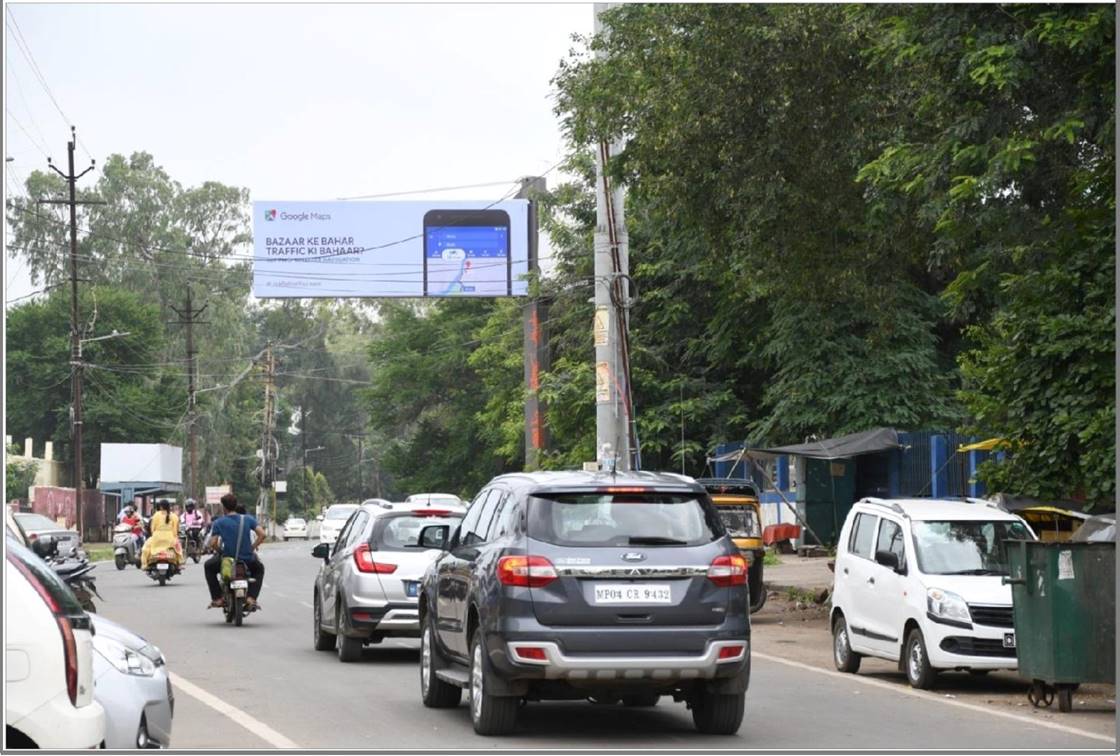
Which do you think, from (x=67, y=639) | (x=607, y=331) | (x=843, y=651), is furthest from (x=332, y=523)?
(x=67, y=639)

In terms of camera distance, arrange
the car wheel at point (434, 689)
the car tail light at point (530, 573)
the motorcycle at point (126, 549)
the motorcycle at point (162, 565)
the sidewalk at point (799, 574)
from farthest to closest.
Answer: the motorcycle at point (126, 549) < the motorcycle at point (162, 565) < the sidewalk at point (799, 574) < the car wheel at point (434, 689) < the car tail light at point (530, 573)

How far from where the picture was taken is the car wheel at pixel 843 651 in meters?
18.0

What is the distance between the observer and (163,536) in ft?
115

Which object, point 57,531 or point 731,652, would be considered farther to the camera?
point 57,531

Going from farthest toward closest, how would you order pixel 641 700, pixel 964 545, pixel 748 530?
pixel 748 530 < pixel 964 545 < pixel 641 700

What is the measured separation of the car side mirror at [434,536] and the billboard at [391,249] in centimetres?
3601

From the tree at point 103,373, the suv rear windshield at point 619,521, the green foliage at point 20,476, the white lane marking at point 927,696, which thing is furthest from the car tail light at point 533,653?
the tree at point 103,373

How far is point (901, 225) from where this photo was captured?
73.2ft

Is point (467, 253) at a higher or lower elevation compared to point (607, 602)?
higher

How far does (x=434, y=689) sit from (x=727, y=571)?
3153 mm

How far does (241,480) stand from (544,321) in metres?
68.8

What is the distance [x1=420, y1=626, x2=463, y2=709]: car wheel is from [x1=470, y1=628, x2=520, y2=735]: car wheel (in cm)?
152

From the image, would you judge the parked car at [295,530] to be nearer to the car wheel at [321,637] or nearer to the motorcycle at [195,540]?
the motorcycle at [195,540]

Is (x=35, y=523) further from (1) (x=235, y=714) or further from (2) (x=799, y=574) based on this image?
(1) (x=235, y=714)
